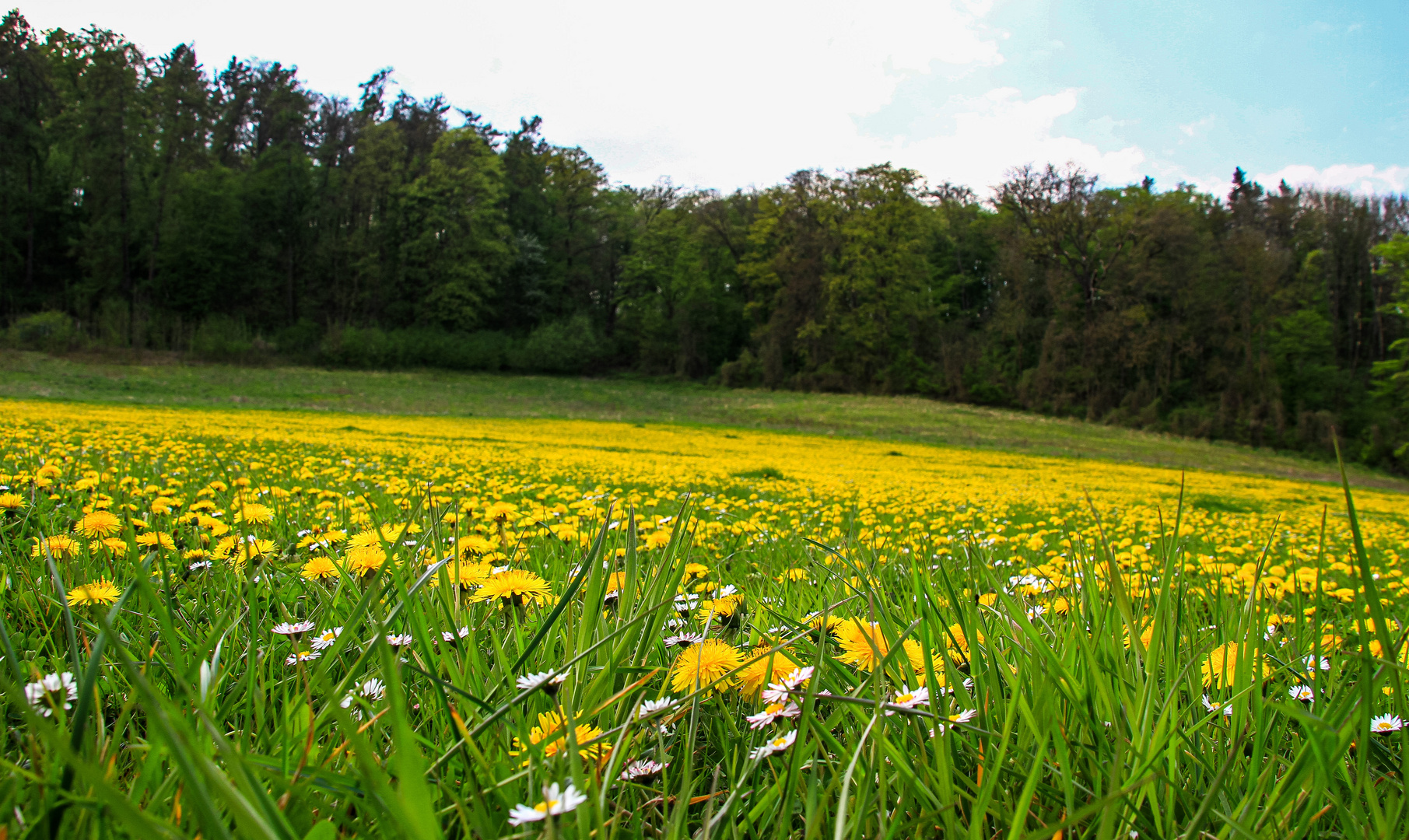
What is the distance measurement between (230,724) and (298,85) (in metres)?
53.5

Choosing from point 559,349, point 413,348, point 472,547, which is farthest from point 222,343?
point 472,547

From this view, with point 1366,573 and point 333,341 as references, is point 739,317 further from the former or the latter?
point 1366,573

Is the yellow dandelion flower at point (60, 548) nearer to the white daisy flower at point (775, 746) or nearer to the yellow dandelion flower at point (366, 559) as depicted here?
the yellow dandelion flower at point (366, 559)

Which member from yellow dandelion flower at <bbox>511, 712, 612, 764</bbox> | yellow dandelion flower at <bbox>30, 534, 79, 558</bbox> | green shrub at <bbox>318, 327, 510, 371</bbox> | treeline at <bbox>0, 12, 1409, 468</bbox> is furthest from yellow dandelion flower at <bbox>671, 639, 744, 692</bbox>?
green shrub at <bbox>318, 327, 510, 371</bbox>

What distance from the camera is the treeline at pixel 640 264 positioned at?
34.8 m

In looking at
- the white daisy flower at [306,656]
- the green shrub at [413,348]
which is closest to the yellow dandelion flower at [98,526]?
the white daisy flower at [306,656]

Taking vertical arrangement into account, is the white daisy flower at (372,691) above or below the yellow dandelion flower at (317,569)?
Answer: below

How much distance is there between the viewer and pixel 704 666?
34.2 inches

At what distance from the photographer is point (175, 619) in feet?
3.83

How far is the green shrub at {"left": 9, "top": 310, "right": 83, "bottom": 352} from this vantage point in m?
29.3

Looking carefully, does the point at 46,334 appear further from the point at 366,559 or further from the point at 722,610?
the point at 722,610

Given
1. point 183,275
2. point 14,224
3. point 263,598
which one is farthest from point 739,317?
point 263,598

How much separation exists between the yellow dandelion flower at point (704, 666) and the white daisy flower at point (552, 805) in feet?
1.00

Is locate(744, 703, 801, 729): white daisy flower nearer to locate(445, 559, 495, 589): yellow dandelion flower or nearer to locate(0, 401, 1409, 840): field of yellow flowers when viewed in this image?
locate(0, 401, 1409, 840): field of yellow flowers
